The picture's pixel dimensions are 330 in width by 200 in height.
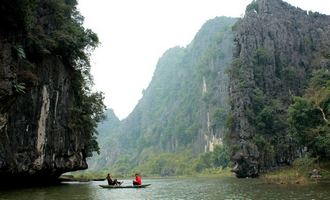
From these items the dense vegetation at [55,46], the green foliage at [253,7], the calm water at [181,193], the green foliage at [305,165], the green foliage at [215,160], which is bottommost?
the calm water at [181,193]

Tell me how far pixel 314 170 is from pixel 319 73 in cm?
2308

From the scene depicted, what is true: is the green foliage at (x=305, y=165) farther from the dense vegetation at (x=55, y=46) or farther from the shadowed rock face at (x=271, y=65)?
the dense vegetation at (x=55, y=46)

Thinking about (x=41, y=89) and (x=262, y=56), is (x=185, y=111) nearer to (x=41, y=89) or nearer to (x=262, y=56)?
(x=262, y=56)

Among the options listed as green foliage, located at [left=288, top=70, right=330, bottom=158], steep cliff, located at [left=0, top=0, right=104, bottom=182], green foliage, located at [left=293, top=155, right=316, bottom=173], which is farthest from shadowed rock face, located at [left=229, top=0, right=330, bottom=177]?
steep cliff, located at [left=0, top=0, right=104, bottom=182]

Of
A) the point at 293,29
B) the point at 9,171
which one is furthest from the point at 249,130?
the point at 9,171

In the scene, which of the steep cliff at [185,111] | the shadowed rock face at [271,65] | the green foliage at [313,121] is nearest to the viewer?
the green foliage at [313,121]

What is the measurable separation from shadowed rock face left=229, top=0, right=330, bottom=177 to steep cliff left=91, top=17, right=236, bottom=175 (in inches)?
1517

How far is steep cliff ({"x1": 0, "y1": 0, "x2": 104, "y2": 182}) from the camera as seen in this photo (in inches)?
977

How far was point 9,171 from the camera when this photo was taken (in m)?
27.8

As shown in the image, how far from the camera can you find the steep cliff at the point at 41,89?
24.8 metres

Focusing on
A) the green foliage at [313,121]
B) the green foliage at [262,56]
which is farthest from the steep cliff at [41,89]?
the green foliage at [262,56]

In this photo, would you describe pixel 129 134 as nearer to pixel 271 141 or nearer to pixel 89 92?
pixel 271 141

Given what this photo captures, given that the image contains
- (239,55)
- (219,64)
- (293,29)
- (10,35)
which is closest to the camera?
(10,35)

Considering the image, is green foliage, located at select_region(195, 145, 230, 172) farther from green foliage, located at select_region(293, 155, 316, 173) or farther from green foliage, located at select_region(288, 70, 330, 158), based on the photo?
green foliage, located at select_region(293, 155, 316, 173)
